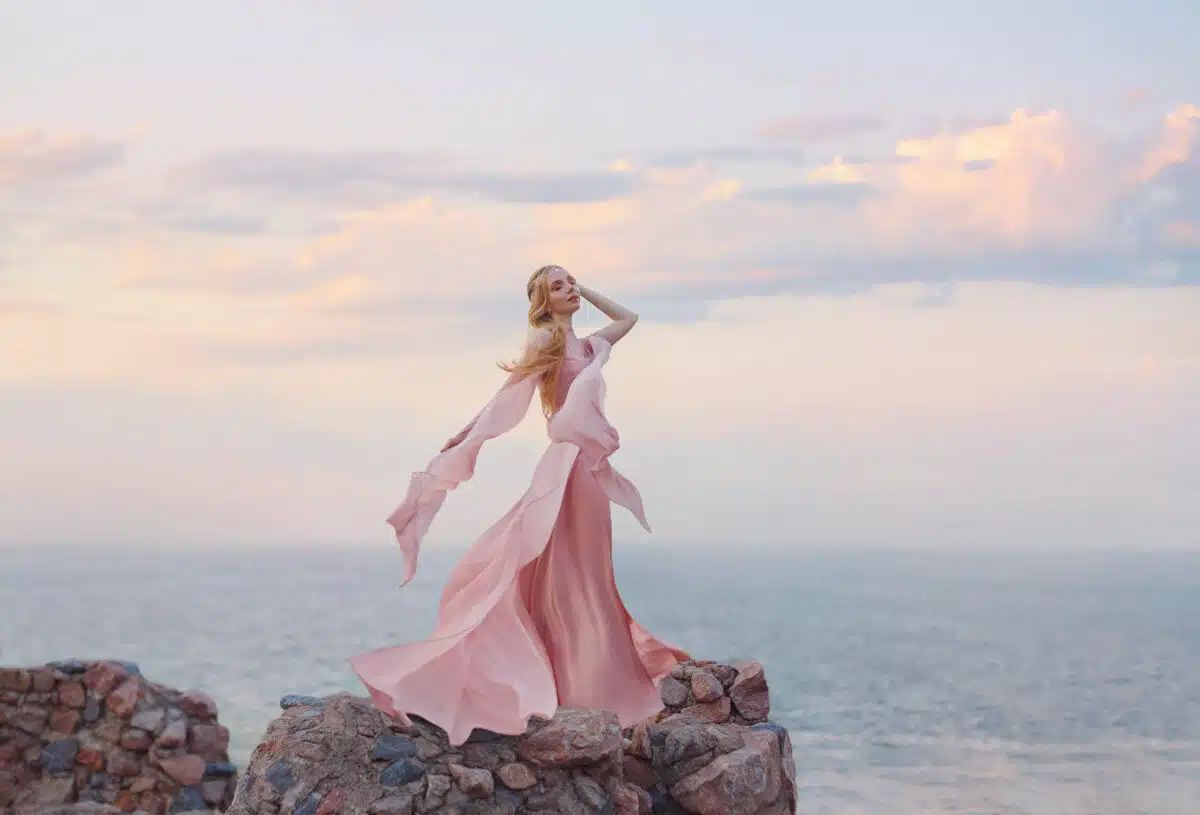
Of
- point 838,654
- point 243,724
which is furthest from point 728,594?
point 243,724

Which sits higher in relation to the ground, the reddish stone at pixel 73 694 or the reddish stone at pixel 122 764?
the reddish stone at pixel 73 694

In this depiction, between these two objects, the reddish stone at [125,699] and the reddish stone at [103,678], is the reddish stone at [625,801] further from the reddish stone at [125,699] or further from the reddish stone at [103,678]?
the reddish stone at [103,678]

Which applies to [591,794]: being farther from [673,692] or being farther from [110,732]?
[110,732]

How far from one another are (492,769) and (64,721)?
5553 millimetres

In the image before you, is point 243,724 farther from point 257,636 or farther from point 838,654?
point 838,654

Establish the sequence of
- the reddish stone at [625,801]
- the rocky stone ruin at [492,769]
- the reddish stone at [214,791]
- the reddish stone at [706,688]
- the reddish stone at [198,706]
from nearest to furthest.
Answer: the rocky stone ruin at [492,769] → the reddish stone at [625,801] → the reddish stone at [706,688] → the reddish stone at [214,791] → the reddish stone at [198,706]

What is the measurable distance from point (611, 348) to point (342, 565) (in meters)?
68.3

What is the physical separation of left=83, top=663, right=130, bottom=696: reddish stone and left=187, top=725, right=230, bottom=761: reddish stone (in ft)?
2.54

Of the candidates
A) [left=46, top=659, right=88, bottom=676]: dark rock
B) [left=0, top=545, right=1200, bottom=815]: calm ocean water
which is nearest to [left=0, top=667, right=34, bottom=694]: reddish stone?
[left=46, top=659, right=88, bottom=676]: dark rock

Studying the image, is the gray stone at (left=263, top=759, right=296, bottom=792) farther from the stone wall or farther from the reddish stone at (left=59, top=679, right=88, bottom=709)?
the reddish stone at (left=59, top=679, right=88, bottom=709)

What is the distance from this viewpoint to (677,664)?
417 inches

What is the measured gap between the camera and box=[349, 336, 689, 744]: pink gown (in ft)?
30.0

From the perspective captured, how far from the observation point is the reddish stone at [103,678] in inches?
492

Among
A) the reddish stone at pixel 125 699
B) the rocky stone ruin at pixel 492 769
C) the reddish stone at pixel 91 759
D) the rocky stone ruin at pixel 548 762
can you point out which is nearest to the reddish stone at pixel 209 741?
the reddish stone at pixel 125 699
